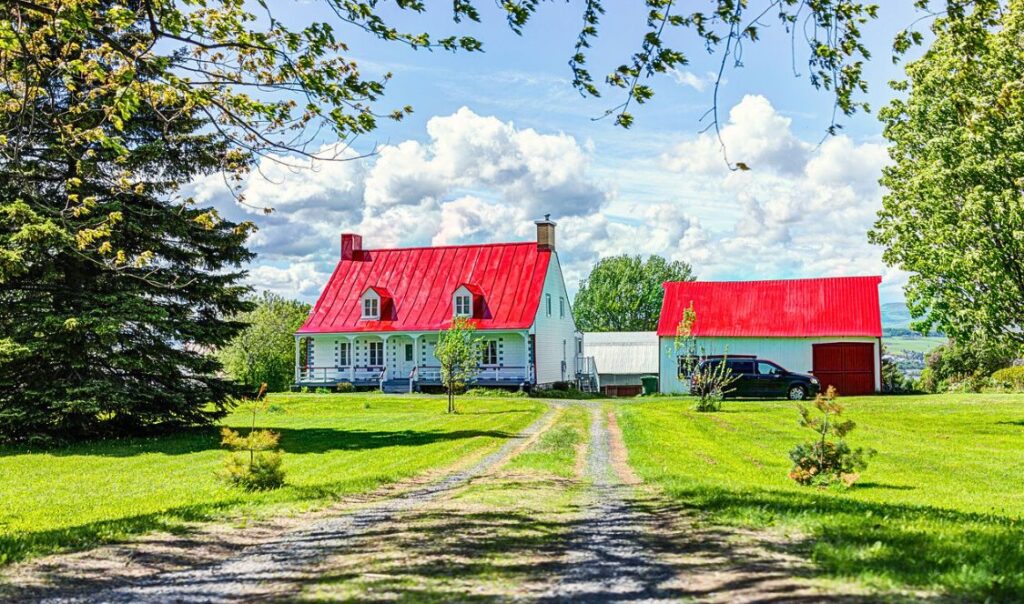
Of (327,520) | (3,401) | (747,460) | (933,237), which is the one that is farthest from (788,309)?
(327,520)

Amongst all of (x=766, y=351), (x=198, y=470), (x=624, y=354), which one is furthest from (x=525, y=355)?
(x=198, y=470)

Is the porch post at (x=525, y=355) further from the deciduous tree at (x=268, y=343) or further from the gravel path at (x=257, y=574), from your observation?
the gravel path at (x=257, y=574)

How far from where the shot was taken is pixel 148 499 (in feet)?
40.5

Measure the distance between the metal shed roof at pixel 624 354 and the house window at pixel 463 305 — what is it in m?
17.0

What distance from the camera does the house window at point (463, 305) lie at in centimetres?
4203

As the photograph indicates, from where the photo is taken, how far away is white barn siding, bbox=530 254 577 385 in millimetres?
42406

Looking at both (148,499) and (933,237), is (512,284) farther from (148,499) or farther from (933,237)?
(148,499)

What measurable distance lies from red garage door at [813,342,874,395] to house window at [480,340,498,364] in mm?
15251

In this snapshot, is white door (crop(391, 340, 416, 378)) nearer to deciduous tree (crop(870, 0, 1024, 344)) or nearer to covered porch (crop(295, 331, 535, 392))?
covered porch (crop(295, 331, 535, 392))

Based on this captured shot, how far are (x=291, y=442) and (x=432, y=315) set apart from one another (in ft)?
71.5

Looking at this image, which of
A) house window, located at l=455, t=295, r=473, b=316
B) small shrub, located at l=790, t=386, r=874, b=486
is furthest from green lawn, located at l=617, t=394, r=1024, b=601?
house window, located at l=455, t=295, r=473, b=316

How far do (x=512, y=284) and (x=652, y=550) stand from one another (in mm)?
36164

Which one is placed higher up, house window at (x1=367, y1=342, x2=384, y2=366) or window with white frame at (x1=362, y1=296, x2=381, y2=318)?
window with white frame at (x1=362, y1=296, x2=381, y2=318)

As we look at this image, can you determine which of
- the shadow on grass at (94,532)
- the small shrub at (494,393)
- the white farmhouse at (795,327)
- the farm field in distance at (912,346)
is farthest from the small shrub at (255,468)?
the farm field in distance at (912,346)
